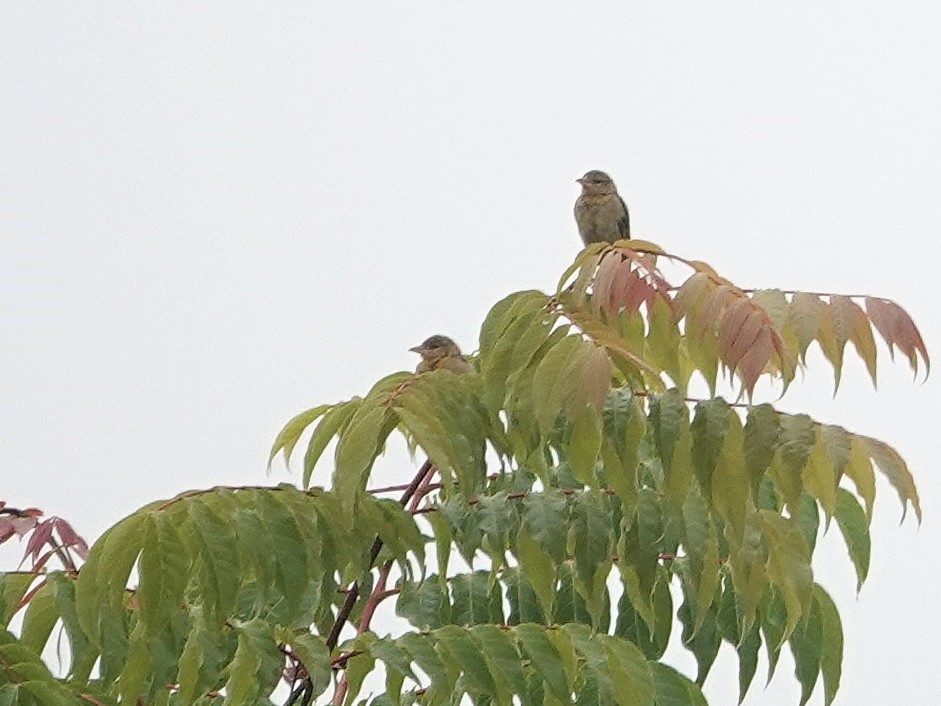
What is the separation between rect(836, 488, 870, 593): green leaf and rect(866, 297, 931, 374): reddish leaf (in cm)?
45

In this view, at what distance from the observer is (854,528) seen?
3.39 metres

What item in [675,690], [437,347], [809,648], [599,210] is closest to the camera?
[675,690]

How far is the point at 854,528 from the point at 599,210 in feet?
16.4

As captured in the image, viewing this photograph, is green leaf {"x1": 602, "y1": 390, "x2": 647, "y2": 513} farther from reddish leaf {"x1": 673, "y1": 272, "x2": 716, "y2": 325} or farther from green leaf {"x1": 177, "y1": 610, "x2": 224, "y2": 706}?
green leaf {"x1": 177, "y1": 610, "x2": 224, "y2": 706}

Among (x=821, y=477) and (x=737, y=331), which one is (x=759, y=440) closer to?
(x=737, y=331)

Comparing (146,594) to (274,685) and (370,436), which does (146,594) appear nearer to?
(274,685)

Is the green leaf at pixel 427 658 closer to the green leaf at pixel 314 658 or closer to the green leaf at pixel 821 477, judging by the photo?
the green leaf at pixel 314 658

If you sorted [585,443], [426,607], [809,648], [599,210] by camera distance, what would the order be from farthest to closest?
1. [599,210]
2. [426,607]
3. [809,648]
4. [585,443]

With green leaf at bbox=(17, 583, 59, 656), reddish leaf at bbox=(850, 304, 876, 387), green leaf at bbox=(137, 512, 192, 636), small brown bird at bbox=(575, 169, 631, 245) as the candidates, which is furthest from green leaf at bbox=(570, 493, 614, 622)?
small brown bird at bbox=(575, 169, 631, 245)

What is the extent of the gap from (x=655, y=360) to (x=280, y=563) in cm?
92

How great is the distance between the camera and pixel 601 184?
830 cm

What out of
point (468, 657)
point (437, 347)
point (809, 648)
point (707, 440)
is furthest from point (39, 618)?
point (437, 347)

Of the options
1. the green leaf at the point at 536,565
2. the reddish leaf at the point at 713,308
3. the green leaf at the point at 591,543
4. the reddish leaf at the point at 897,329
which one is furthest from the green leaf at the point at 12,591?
the reddish leaf at the point at 897,329

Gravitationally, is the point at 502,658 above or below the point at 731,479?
below
